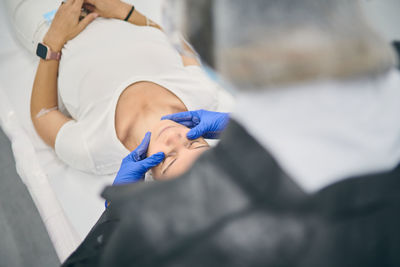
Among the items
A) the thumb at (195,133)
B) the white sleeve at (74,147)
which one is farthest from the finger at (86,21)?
the thumb at (195,133)

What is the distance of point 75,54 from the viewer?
1.30 meters

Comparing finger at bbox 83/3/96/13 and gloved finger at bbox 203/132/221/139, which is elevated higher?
finger at bbox 83/3/96/13

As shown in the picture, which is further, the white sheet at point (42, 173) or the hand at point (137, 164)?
the white sheet at point (42, 173)

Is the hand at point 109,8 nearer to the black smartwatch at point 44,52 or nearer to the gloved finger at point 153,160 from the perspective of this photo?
the black smartwatch at point 44,52

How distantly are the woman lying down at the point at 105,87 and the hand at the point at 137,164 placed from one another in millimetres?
23

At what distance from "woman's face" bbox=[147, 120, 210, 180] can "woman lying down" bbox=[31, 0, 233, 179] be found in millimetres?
13

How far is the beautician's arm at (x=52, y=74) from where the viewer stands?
4.12ft

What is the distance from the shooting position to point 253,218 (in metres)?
0.37

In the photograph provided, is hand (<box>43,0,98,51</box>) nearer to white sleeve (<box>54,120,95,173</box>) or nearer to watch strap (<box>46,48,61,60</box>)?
watch strap (<box>46,48,61,60</box>)

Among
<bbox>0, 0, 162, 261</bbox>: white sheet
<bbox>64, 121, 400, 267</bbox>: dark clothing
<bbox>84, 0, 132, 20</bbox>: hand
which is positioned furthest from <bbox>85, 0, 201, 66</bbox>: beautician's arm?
<bbox>64, 121, 400, 267</bbox>: dark clothing

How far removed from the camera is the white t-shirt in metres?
1.17

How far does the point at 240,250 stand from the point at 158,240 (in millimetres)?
107

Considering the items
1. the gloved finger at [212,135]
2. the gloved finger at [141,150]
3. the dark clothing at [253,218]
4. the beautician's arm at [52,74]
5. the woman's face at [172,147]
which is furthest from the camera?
the beautician's arm at [52,74]

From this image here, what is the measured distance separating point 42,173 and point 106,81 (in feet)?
1.50
